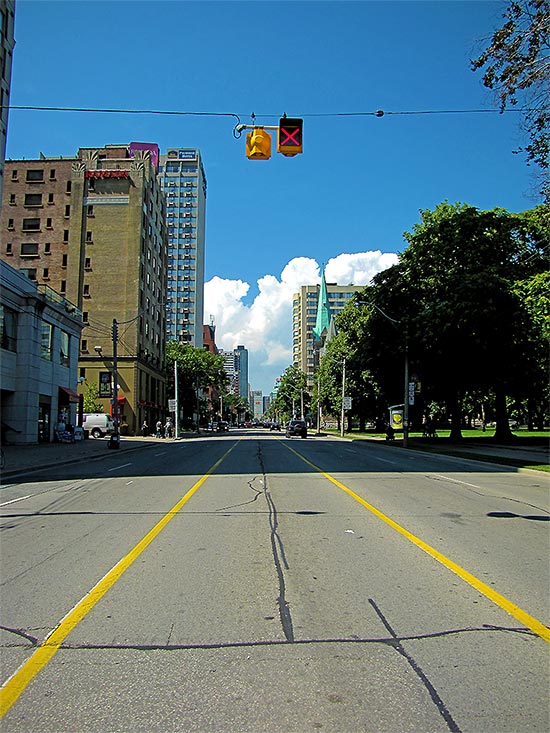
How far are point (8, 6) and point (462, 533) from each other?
37877mm

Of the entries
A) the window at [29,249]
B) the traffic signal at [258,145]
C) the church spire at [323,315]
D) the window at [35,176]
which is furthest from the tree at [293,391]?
the traffic signal at [258,145]

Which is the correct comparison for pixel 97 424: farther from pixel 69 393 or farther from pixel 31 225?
pixel 31 225

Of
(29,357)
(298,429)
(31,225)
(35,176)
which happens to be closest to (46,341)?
(29,357)

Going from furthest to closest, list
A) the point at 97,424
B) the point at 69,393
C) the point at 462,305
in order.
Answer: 1. the point at 97,424
2. the point at 69,393
3. the point at 462,305

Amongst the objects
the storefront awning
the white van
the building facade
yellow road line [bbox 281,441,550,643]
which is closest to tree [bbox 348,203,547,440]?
the storefront awning

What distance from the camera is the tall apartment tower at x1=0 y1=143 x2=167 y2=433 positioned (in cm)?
6206

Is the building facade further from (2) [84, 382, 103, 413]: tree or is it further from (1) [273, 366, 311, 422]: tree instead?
(1) [273, 366, 311, 422]: tree

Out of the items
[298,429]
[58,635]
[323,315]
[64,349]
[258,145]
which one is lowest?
[58,635]

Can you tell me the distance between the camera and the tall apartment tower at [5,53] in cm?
3297

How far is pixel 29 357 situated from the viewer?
33.6 meters

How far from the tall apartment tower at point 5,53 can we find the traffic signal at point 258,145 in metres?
26.5

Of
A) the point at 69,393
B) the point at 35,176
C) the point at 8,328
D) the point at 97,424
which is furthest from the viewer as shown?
the point at 35,176

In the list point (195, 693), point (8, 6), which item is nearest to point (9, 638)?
point (195, 693)

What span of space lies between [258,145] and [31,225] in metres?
60.0
